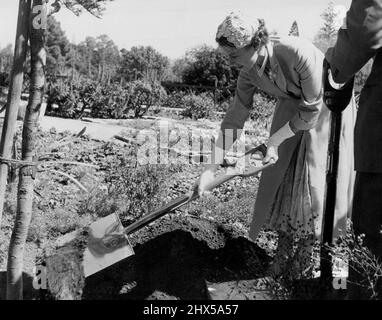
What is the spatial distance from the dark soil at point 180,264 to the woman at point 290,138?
0.63 ft

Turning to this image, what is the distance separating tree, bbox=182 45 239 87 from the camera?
64.4 feet

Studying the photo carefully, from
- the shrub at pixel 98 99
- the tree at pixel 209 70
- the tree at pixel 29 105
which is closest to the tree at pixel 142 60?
the tree at pixel 209 70

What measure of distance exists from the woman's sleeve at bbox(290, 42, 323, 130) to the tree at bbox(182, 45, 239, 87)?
16067 millimetres

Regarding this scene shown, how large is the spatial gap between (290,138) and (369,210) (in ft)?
2.65

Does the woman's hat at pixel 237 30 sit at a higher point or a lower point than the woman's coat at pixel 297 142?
higher

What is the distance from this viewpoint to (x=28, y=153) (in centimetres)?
268

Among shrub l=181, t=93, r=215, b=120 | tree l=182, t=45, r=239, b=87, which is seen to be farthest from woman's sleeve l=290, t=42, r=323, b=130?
tree l=182, t=45, r=239, b=87

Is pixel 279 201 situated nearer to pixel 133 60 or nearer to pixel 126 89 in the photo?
pixel 126 89

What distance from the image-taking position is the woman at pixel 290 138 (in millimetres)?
2689

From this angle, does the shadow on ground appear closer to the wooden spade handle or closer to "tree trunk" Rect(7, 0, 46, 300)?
"tree trunk" Rect(7, 0, 46, 300)

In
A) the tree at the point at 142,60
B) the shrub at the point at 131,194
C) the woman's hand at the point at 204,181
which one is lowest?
the shrub at the point at 131,194

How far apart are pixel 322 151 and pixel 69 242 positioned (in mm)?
1502

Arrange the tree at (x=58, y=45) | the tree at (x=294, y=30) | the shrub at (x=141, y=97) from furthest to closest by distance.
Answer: the tree at (x=58, y=45), the shrub at (x=141, y=97), the tree at (x=294, y=30)

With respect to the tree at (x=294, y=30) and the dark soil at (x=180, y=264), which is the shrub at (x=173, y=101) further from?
the tree at (x=294, y=30)
